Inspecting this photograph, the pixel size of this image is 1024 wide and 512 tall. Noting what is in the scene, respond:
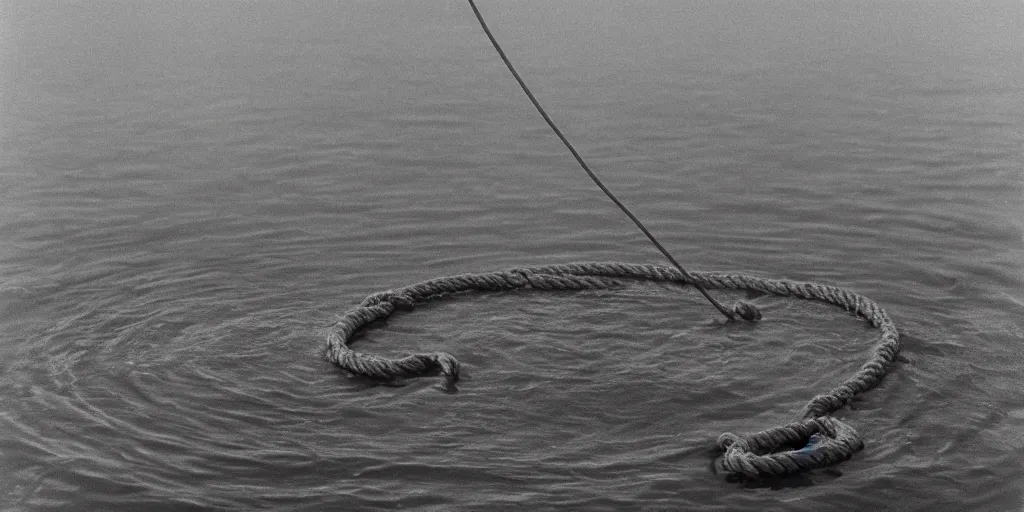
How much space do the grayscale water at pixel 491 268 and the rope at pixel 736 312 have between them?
131mm

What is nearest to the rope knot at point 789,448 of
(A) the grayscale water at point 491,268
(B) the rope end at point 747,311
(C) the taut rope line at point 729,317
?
(C) the taut rope line at point 729,317

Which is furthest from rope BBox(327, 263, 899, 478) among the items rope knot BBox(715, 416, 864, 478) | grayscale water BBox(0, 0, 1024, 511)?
grayscale water BBox(0, 0, 1024, 511)

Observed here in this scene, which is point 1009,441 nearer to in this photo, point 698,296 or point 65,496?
point 698,296

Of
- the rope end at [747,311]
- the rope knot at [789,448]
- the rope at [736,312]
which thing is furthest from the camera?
the rope end at [747,311]

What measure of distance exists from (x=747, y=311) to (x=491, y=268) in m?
2.52

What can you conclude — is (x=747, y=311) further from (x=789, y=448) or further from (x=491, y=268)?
(x=491, y=268)

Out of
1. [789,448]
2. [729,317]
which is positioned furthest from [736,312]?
[789,448]

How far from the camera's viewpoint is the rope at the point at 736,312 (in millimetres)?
8305

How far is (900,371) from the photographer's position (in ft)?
32.0

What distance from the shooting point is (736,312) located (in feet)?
35.1

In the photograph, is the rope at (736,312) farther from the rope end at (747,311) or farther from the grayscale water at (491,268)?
the grayscale water at (491,268)

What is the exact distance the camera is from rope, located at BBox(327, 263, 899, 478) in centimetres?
830

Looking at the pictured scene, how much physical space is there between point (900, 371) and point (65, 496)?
5.71 metres

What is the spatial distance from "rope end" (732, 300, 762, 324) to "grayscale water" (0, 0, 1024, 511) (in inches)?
4.4
